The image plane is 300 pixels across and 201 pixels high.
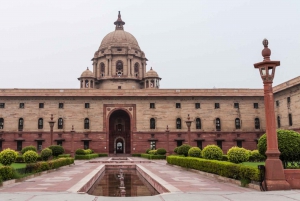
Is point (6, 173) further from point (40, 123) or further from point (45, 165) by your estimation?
point (40, 123)

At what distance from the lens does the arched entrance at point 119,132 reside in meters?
43.3

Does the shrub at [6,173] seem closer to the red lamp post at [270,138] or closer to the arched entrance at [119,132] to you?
the red lamp post at [270,138]

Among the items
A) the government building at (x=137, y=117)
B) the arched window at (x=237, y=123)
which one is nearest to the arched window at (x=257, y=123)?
the government building at (x=137, y=117)

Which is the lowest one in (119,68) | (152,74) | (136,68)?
(152,74)

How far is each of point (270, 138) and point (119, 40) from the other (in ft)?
143

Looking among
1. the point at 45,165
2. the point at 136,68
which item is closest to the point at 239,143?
the point at 136,68

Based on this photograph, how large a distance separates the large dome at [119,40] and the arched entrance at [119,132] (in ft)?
44.0

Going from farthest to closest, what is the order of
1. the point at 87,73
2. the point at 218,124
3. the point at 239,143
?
the point at 87,73 → the point at 218,124 → the point at 239,143

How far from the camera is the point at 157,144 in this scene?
130 ft

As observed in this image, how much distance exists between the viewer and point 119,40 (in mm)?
51125

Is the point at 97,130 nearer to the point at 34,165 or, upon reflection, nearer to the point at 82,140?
the point at 82,140

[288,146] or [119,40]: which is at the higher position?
[119,40]

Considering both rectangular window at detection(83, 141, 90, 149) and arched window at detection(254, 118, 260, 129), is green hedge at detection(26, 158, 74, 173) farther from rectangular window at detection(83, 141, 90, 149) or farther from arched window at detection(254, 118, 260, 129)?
arched window at detection(254, 118, 260, 129)

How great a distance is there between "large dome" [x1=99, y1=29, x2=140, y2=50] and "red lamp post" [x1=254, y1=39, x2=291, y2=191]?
41714mm
